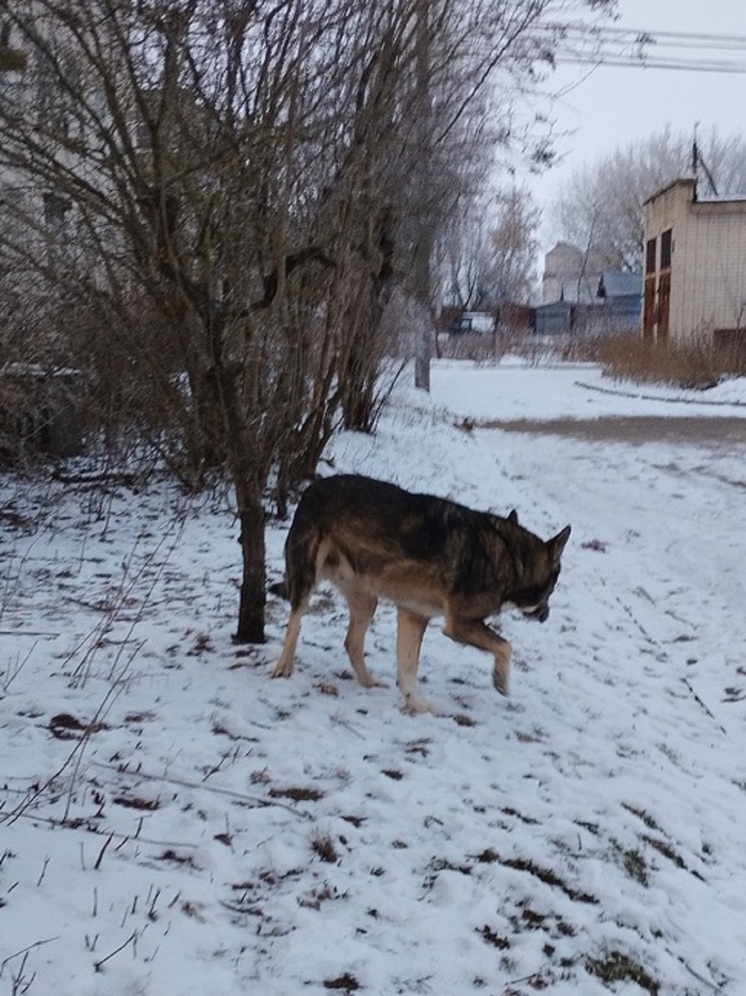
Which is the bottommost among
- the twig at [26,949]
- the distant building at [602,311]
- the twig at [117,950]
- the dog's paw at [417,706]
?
the dog's paw at [417,706]

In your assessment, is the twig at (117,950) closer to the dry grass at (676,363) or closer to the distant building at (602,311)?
the dry grass at (676,363)

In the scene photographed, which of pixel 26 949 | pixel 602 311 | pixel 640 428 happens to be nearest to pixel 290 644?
pixel 26 949

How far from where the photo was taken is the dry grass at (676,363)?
105 feet

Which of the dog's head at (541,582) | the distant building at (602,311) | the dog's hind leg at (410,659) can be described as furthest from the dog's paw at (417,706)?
the distant building at (602,311)

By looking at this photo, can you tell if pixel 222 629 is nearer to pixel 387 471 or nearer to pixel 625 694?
pixel 625 694

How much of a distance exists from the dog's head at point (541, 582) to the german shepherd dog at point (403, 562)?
0.20 meters

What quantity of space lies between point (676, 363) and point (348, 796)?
31333 mm

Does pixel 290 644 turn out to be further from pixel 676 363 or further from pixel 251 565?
pixel 676 363

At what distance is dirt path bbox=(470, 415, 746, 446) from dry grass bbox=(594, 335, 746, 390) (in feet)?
25.2

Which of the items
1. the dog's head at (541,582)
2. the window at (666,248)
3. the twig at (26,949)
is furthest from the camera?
the window at (666,248)

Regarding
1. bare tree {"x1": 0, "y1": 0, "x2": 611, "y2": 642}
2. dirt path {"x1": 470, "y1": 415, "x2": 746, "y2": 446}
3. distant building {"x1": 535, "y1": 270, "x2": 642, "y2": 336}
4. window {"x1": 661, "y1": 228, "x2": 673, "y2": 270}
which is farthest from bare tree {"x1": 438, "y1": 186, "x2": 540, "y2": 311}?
bare tree {"x1": 0, "y1": 0, "x2": 611, "y2": 642}

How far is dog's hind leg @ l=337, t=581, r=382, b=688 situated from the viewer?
600 cm

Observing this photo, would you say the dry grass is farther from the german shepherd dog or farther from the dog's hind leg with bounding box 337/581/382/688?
the dog's hind leg with bounding box 337/581/382/688

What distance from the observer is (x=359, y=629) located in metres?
6.01
